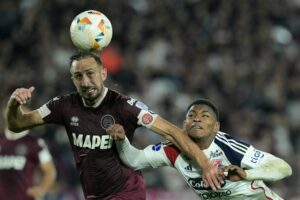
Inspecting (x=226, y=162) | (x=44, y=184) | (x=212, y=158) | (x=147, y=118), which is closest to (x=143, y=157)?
(x=147, y=118)

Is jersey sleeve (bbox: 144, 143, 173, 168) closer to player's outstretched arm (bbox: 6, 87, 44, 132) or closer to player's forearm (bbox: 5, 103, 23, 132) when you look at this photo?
player's outstretched arm (bbox: 6, 87, 44, 132)

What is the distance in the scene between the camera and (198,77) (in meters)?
13.8

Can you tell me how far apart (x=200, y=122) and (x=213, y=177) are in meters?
0.53

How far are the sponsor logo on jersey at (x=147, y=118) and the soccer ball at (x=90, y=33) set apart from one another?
0.74 m

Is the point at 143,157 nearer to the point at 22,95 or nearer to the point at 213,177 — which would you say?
the point at 213,177

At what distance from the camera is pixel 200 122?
697 centimetres

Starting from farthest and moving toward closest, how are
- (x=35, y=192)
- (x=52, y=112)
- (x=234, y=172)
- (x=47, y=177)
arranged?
(x=47, y=177) < (x=35, y=192) < (x=52, y=112) < (x=234, y=172)

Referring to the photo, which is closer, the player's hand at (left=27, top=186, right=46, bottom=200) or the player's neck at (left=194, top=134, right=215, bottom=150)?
the player's neck at (left=194, top=134, right=215, bottom=150)

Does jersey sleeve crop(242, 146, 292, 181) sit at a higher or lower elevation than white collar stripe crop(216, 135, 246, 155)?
lower

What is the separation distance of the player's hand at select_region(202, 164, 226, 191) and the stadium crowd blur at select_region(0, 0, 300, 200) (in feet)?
16.6

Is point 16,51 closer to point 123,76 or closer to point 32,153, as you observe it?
point 123,76

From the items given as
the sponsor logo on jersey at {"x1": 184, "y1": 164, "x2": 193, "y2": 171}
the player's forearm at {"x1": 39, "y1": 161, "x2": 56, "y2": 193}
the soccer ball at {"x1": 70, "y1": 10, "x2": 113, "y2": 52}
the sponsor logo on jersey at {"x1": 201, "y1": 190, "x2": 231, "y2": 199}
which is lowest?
the sponsor logo on jersey at {"x1": 201, "y1": 190, "x2": 231, "y2": 199}

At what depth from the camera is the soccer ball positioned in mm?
7246

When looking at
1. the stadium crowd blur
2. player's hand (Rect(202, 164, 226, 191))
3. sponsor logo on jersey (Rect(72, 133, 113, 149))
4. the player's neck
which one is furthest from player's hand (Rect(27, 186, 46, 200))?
player's hand (Rect(202, 164, 226, 191))
